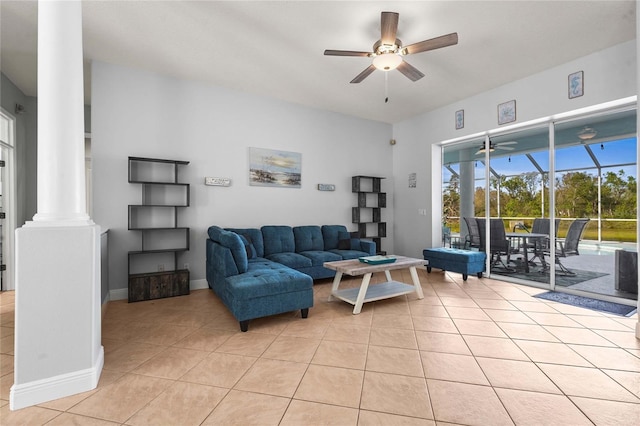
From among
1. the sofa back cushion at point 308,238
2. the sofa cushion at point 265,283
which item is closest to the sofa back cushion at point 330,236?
the sofa back cushion at point 308,238

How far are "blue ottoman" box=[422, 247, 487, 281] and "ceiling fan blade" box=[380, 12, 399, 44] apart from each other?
3.38 m

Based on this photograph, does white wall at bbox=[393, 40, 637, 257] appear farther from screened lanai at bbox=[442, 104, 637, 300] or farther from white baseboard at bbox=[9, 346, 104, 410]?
white baseboard at bbox=[9, 346, 104, 410]

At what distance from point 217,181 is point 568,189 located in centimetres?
508

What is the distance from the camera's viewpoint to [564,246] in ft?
13.8

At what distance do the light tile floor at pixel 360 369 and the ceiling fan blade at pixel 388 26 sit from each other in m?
2.77

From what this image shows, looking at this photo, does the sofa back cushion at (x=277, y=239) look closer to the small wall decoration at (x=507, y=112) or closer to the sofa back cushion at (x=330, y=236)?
the sofa back cushion at (x=330, y=236)

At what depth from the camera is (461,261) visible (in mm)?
4703

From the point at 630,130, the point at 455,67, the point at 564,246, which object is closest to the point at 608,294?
the point at 564,246

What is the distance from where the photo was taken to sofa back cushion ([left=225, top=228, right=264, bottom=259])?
14.6 feet

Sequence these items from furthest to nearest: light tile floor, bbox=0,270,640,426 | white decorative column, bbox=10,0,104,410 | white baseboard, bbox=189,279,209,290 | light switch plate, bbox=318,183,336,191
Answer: light switch plate, bbox=318,183,336,191
white baseboard, bbox=189,279,209,290
white decorative column, bbox=10,0,104,410
light tile floor, bbox=0,270,640,426

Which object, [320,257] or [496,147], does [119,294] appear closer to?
[320,257]

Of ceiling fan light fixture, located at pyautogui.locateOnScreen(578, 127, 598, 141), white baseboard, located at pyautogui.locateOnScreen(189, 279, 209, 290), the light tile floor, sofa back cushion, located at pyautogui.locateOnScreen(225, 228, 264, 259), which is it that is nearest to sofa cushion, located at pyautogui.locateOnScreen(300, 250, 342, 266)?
sofa back cushion, located at pyautogui.locateOnScreen(225, 228, 264, 259)

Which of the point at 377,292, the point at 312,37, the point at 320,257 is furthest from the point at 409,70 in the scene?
the point at 320,257

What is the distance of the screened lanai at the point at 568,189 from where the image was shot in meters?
3.74
